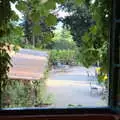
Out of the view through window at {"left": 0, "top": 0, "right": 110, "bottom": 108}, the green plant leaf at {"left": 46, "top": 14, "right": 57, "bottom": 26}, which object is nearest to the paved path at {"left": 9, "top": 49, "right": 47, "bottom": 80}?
the view through window at {"left": 0, "top": 0, "right": 110, "bottom": 108}

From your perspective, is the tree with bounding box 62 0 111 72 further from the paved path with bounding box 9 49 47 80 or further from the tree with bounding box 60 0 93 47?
the paved path with bounding box 9 49 47 80

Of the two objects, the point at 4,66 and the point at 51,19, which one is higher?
the point at 51,19

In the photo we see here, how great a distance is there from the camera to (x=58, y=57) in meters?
2.01

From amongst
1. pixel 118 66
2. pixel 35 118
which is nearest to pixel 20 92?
pixel 35 118

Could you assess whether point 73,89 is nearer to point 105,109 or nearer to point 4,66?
point 105,109

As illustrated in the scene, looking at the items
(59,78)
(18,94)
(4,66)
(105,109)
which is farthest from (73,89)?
(4,66)

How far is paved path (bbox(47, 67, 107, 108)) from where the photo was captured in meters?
2.00

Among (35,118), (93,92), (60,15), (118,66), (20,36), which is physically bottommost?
(35,118)

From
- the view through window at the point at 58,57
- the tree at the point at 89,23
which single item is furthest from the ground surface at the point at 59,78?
the tree at the point at 89,23

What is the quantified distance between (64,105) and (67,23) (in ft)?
1.57

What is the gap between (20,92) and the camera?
1.97 meters

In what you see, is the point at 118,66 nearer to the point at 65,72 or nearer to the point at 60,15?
the point at 65,72

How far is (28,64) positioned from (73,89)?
30cm

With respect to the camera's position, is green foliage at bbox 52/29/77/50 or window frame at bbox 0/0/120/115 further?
green foliage at bbox 52/29/77/50
